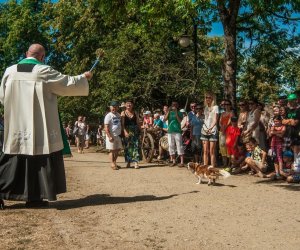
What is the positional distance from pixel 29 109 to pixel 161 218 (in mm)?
2363

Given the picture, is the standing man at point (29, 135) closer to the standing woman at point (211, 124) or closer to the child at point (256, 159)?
the standing woman at point (211, 124)

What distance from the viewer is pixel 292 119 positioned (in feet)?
31.2

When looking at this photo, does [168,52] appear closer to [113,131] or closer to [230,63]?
[230,63]

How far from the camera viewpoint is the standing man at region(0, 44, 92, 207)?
636cm

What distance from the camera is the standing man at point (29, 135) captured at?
6.36 meters

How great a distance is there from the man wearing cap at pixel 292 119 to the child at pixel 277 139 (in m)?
0.13

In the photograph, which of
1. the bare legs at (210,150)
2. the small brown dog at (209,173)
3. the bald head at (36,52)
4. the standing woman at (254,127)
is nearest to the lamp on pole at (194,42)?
the standing woman at (254,127)

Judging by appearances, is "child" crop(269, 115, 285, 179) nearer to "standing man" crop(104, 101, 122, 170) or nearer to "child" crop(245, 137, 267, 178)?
"child" crop(245, 137, 267, 178)

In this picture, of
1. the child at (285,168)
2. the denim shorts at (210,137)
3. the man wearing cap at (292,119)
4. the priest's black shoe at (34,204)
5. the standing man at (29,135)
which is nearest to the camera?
the standing man at (29,135)

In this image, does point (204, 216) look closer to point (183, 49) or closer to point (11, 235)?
point (11, 235)

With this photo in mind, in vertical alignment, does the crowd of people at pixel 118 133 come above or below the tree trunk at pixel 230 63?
below

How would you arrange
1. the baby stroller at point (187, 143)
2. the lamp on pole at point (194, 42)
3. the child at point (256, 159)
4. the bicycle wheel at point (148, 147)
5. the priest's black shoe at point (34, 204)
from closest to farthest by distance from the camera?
the priest's black shoe at point (34, 204), the child at point (256, 159), the baby stroller at point (187, 143), the bicycle wheel at point (148, 147), the lamp on pole at point (194, 42)

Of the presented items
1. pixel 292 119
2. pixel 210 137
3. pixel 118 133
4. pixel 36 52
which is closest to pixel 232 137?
pixel 210 137

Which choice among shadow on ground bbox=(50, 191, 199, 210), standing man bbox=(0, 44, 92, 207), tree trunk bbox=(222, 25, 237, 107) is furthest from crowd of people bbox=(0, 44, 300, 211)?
tree trunk bbox=(222, 25, 237, 107)
